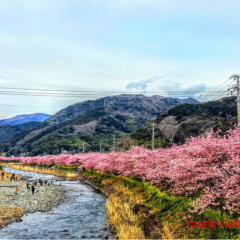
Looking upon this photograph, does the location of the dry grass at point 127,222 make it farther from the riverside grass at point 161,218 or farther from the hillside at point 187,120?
the hillside at point 187,120

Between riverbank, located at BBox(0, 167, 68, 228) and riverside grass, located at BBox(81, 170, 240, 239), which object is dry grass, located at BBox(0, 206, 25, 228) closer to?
riverbank, located at BBox(0, 167, 68, 228)

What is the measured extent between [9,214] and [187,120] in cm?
11827

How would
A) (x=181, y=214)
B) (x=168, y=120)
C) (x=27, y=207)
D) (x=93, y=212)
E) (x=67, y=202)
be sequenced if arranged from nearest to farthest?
(x=181, y=214)
(x=93, y=212)
(x=27, y=207)
(x=67, y=202)
(x=168, y=120)

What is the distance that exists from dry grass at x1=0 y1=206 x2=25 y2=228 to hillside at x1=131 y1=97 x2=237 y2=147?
78.8 meters

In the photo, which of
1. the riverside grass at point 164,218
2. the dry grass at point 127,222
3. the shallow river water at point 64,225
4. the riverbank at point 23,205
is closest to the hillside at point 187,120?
the riverbank at point 23,205

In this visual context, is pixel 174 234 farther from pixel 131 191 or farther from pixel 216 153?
pixel 131 191

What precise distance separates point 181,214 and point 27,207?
21361 mm

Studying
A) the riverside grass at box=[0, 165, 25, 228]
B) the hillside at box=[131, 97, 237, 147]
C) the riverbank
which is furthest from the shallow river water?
the hillside at box=[131, 97, 237, 147]

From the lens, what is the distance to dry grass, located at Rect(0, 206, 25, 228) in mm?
22925

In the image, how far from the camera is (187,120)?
131 metres

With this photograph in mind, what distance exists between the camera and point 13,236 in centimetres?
1917

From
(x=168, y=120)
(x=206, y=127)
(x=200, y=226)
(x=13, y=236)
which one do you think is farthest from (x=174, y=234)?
(x=168, y=120)

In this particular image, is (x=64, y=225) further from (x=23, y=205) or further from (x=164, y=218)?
(x=23, y=205)

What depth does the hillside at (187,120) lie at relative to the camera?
10603cm
